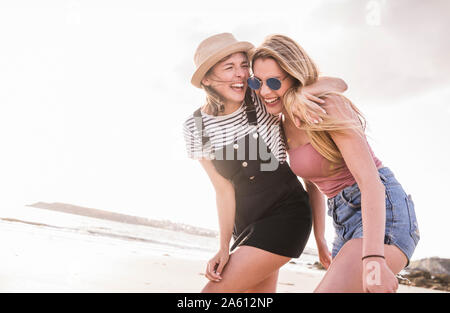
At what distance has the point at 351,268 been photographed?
204cm

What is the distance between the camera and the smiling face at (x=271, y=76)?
2600 mm

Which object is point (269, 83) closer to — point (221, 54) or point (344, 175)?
point (221, 54)

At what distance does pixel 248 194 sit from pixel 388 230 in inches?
43.9

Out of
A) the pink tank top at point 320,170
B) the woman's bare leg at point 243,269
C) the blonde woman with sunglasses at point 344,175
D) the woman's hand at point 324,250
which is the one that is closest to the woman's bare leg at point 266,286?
the woman's bare leg at point 243,269

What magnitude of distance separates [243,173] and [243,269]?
735mm

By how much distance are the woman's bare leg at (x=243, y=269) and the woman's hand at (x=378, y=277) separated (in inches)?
36.2

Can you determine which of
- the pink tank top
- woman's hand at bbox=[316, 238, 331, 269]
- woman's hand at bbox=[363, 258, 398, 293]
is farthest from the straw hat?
woman's hand at bbox=[363, 258, 398, 293]

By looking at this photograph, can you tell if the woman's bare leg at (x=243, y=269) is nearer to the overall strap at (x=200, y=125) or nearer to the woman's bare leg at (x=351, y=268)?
the woman's bare leg at (x=351, y=268)

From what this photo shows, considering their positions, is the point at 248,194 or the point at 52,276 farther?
the point at 52,276

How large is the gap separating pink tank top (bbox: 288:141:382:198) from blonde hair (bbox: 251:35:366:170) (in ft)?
0.21

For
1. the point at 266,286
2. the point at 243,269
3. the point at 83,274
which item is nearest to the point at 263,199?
the point at 243,269
